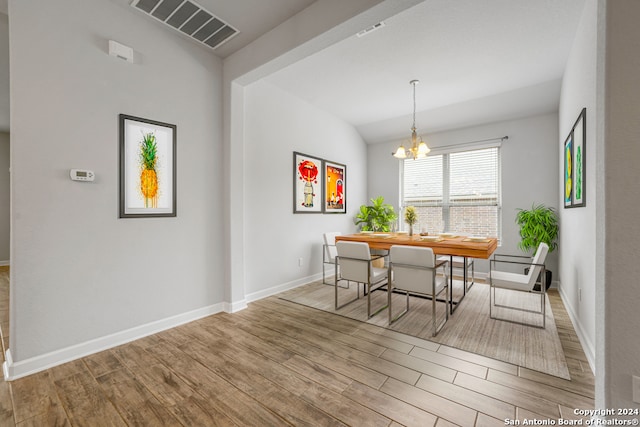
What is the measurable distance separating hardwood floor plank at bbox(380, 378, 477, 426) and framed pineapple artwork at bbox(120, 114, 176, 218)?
8.55 feet

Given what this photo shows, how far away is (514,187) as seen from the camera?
4.80m

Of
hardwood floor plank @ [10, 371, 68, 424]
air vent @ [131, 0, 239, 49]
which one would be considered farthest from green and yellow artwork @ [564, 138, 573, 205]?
hardwood floor plank @ [10, 371, 68, 424]

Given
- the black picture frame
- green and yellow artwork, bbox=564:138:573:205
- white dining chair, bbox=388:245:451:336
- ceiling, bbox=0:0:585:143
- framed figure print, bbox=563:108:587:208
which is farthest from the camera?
the black picture frame

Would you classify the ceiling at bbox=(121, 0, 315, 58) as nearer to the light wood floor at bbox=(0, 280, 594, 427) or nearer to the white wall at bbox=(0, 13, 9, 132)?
the white wall at bbox=(0, 13, 9, 132)

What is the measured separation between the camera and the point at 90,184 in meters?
2.40

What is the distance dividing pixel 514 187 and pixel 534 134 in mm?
909

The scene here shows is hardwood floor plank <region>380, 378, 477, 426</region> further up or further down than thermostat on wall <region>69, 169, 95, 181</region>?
further down

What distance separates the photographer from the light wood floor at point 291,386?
65.3 inches

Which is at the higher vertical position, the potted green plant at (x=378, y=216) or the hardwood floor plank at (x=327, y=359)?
the potted green plant at (x=378, y=216)

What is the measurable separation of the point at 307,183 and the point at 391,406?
11.7 feet

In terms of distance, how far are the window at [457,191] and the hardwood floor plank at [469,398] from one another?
12.7 ft

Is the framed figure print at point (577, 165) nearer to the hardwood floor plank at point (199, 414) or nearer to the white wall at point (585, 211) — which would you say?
the white wall at point (585, 211)

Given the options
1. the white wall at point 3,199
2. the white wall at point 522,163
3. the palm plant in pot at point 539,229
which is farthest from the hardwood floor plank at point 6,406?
the white wall at point 3,199

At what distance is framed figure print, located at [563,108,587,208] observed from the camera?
2441 mm
